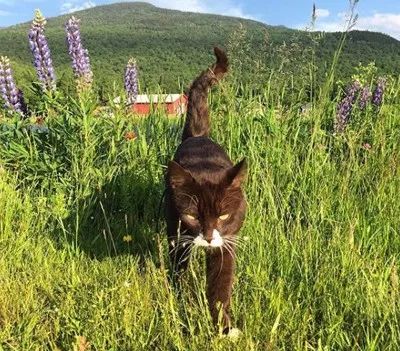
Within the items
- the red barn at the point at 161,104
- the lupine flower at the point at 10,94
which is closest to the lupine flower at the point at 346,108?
the red barn at the point at 161,104

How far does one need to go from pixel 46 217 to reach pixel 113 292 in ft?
4.97

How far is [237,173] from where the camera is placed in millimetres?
2795

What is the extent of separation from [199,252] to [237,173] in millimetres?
774

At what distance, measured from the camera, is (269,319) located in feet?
8.40

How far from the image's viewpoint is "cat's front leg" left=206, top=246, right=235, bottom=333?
9.43ft

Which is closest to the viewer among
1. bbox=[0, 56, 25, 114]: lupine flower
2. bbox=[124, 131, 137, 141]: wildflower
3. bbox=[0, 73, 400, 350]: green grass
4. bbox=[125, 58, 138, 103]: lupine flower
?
bbox=[0, 73, 400, 350]: green grass

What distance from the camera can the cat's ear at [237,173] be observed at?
276 centimetres

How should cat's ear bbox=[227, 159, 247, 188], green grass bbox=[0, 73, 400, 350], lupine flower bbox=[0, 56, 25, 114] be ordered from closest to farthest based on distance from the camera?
green grass bbox=[0, 73, 400, 350], cat's ear bbox=[227, 159, 247, 188], lupine flower bbox=[0, 56, 25, 114]

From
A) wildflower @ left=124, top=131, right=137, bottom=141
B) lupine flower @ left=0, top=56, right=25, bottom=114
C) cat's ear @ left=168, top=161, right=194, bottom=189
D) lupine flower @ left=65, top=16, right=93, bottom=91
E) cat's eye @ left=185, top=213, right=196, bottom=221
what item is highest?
lupine flower @ left=65, top=16, right=93, bottom=91

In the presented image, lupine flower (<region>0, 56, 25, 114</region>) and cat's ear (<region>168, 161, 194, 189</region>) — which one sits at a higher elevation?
lupine flower (<region>0, 56, 25, 114</region>)

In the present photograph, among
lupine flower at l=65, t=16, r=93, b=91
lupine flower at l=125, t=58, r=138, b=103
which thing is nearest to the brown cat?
lupine flower at l=65, t=16, r=93, b=91

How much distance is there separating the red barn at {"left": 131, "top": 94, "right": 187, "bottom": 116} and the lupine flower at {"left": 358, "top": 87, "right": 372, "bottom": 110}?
176 centimetres

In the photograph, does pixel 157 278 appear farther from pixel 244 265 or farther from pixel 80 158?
pixel 80 158

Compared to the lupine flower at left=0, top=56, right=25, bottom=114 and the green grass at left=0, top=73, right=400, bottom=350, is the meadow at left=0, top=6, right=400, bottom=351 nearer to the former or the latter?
the green grass at left=0, top=73, right=400, bottom=350
